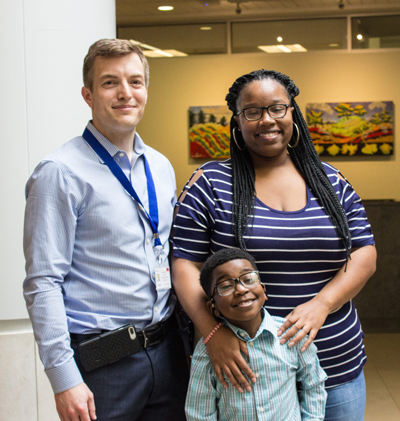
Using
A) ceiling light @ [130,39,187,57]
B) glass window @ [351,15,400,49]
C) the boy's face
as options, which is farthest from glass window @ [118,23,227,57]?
the boy's face

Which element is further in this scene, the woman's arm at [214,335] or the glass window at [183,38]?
the glass window at [183,38]

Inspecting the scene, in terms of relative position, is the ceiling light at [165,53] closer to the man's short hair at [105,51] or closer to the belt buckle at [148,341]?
the man's short hair at [105,51]

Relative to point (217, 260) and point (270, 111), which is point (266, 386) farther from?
point (270, 111)

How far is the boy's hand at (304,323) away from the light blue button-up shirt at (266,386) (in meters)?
0.03

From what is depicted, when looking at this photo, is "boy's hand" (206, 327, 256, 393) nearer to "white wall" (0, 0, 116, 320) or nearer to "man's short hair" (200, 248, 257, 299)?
"man's short hair" (200, 248, 257, 299)

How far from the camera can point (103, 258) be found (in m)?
1.59

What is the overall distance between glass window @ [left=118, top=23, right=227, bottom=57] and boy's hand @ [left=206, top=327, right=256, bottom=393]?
6501mm

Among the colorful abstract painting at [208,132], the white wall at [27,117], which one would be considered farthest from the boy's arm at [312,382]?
the colorful abstract painting at [208,132]

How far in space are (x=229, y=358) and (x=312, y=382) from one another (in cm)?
30

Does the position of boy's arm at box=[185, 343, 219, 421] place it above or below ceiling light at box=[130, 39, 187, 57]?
below

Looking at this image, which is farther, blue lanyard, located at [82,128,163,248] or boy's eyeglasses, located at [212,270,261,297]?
blue lanyard, located at [82,128,163,248]

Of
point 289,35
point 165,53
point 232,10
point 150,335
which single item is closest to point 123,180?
point 150,335

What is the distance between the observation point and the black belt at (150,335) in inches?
63.1

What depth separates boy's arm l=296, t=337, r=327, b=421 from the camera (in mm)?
1541
